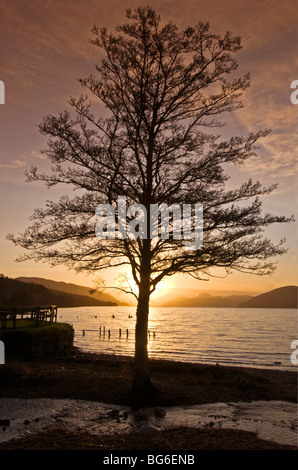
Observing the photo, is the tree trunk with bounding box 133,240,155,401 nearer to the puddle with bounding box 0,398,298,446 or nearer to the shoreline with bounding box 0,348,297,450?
the shoreline with bounding box 0,348,297,450

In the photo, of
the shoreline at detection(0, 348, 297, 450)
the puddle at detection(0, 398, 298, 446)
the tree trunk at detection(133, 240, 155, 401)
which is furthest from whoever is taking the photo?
the tree trunk at detection(133, 240, 155, 401)

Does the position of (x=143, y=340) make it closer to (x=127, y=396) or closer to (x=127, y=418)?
(x=127, y=396)

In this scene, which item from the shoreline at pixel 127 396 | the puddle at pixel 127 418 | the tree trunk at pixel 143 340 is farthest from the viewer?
the tree trunk at pixel 143 340

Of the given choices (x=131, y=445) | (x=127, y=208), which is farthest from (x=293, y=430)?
(x=127, y=208)

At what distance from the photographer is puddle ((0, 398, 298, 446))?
399 inches

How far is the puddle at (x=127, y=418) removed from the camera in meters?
10.1

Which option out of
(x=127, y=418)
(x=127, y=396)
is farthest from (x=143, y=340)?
(x=127, y=418)

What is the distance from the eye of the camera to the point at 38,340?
24094 mm

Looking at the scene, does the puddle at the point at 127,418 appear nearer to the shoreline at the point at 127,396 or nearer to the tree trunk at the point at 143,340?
the shoreline at the point at 127,396

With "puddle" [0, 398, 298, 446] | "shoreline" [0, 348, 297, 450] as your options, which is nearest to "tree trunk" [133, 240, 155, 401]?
"shoreline" [0, 348, 297, 450]

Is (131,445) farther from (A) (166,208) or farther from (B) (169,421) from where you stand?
(A) (166,208)

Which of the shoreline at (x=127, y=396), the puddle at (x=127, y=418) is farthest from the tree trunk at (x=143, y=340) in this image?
the puddle at (x=127, y=418)

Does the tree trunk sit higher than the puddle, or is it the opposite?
the tree trunk

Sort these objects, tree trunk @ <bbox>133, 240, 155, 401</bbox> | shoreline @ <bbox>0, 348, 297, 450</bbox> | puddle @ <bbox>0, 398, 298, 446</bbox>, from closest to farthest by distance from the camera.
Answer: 1. shoreline @ <bbox>0, 348, 297, 450</bbox>
2. puddle @ <bbox>0, 398, 298, 446</bbox>
3. tree trunk @ <bbox>133, 240, 155, 401</bbox>
